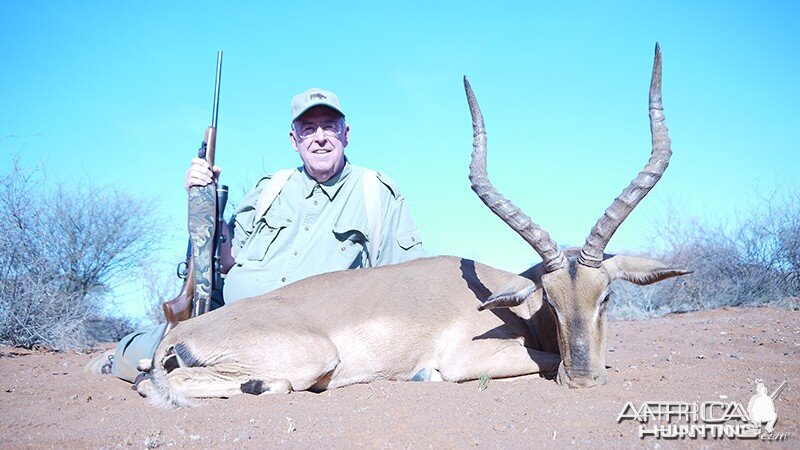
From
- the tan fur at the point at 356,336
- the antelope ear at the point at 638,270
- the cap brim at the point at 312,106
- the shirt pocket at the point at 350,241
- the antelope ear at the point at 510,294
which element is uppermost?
the cap brim at the point at 312,106

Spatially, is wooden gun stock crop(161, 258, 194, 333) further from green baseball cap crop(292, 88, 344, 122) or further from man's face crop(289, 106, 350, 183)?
green baseball cap crop(292, 88, 344, 122)

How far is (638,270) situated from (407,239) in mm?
2696

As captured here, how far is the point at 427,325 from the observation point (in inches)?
211

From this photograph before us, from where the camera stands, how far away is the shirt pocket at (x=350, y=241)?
6574mm

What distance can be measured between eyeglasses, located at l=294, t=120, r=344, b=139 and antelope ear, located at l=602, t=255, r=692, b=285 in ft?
11.4

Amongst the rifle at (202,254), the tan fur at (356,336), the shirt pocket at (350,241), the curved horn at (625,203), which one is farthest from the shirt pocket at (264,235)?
the curved horn at (625,203)

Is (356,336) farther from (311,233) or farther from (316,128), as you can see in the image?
(316,128)

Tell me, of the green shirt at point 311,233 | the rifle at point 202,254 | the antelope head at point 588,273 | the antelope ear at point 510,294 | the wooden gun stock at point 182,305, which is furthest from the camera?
the green shirt at point 311,233

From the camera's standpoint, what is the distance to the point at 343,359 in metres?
5.18

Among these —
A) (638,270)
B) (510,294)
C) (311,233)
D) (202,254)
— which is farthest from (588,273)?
(202,254)

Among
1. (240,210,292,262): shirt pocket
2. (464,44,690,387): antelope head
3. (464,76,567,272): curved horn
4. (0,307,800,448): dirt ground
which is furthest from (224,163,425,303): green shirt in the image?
(464,44,690,387): antelope head

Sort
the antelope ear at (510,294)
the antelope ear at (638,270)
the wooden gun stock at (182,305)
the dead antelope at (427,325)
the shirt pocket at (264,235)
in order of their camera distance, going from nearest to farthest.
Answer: the dead antelope at (427,325)
the antelope ear at (638,270)
the antelope ear at (510,294)
the wooden gun stock at (182,305)
the shirt pocket at (264,235)

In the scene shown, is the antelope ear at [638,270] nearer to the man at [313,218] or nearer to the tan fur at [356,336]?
the tan fur at [356,336]

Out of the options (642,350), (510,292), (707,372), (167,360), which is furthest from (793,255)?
(167,360)
